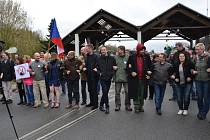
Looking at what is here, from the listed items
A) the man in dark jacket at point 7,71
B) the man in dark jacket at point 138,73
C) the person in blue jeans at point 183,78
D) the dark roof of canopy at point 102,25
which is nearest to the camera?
the person in blue jeans at point 183,78

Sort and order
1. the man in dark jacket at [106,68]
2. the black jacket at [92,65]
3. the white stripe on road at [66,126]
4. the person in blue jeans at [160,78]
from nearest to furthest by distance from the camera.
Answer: the white stripe on road at [66,126], the person in blue jeans at [160,78], the man in dark jacket at [106,68], the black jacket at [92,65]

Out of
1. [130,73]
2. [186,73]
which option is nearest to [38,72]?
[130,73]

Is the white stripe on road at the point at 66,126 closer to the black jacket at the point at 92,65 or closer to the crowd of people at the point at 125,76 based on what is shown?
the crowd of people at the point at 125,76

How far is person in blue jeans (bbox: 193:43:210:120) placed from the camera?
10.0 meters

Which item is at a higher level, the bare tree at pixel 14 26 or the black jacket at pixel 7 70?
the bare tree at pixel 14 26

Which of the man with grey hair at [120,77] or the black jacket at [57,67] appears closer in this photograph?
the man with grey hair at [120,77]

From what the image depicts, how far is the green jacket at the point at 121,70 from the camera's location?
460 inches

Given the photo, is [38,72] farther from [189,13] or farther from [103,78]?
[189,13]

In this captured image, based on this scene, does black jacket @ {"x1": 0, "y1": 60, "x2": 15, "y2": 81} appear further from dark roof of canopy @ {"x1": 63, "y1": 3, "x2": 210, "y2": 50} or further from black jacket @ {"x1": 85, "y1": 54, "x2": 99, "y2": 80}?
dark roof of canopy @ {"x1": 63, "y1": 3, "x2": 210, "y2": 50}

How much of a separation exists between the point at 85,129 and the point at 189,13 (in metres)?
19.3

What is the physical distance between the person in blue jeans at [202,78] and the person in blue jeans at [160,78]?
3.51 feet

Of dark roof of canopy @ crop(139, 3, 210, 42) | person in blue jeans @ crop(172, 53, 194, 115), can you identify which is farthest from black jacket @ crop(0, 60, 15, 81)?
dark roof of canopy @ crop(139, 3, 210, 42)

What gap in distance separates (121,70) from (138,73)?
645 mm

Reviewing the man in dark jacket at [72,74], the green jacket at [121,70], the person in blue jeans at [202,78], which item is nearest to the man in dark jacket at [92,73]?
the man in dark jacket at [72,74]
